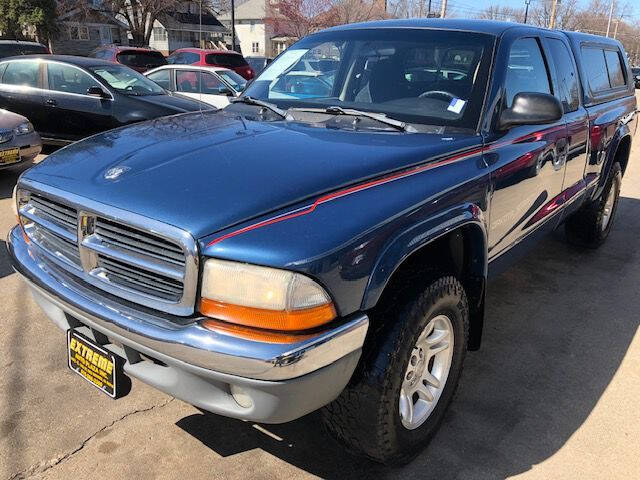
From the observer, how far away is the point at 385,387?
83.1 inches

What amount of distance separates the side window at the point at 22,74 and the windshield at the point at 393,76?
630 cm

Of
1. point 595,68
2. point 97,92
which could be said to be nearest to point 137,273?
point 595,68

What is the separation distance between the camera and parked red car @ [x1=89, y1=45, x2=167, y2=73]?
14516 millimetres

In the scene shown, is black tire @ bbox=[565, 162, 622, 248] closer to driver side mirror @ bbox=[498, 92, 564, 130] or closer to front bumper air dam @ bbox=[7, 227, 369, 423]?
driver side mirror @ bbox=[498, 92, 564, 130]

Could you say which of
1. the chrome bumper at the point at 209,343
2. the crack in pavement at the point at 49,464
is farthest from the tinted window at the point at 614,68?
the crack in pavement at the point at 49,464

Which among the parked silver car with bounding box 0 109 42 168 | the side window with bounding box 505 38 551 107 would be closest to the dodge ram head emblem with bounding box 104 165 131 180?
the side window with bounding box 505 38 551 107

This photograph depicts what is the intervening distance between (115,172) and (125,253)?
0.37 metres

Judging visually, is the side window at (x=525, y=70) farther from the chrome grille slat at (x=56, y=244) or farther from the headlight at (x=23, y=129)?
the headlight at (x=23, y=129)

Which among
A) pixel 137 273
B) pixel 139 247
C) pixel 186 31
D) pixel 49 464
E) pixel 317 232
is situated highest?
pixel 186 31

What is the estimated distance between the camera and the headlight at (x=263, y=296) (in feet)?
5.91

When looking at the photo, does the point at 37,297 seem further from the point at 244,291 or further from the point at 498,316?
the point at 498,316

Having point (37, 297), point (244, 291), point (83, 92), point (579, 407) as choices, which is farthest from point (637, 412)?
point (83, 92)

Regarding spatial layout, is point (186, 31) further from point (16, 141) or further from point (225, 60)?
point (16, 141)

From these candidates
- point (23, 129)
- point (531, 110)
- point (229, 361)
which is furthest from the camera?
point (23, 129)
